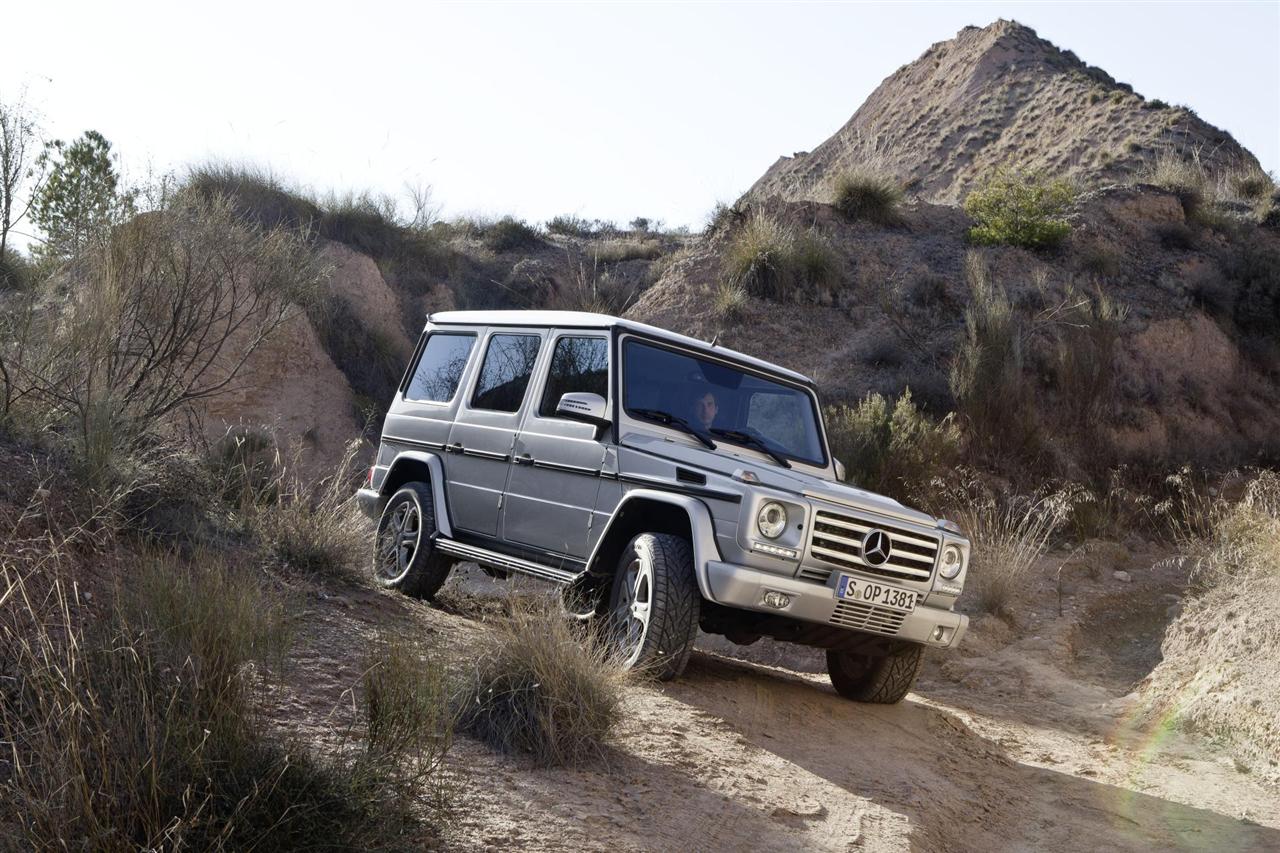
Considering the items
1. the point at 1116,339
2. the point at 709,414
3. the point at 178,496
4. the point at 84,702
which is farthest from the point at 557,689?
the point at 1116,339

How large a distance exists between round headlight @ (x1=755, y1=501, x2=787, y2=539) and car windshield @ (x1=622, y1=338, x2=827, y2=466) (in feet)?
3.43

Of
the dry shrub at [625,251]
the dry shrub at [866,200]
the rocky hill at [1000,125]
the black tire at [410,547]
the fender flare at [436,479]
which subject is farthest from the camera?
the dry shrub at [625,251]

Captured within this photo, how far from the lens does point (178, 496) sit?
7.16 m

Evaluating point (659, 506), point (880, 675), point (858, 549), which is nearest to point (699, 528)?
point (659, 506)

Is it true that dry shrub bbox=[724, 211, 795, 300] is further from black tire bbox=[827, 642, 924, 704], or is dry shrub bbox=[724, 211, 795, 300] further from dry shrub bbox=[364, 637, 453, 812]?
dry shrub bbox=[364, 637, 453, 812]

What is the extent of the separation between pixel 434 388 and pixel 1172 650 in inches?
237

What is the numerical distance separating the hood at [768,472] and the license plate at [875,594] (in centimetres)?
37

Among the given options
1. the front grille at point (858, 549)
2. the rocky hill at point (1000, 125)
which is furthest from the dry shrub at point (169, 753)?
the rocky hill at point (1000, 125)

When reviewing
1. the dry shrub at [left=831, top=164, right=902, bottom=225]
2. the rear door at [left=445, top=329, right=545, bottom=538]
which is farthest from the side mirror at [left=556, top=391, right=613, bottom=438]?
the dry shrub at [left=831, top=164, right=902, bottom=225]

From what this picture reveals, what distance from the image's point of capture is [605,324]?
697 cm

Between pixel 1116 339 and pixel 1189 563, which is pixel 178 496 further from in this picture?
pixel 1116 339

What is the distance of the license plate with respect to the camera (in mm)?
5867

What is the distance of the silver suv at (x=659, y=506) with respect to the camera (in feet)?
19.1

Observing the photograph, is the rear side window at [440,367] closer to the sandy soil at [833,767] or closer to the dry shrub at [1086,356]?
the sandy soil at [833,767]
